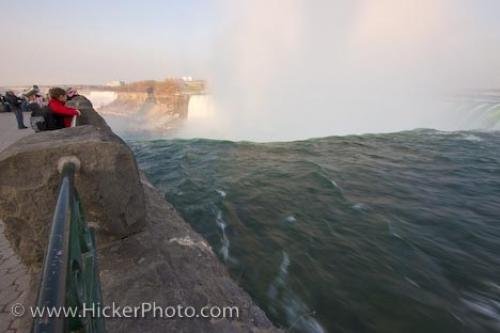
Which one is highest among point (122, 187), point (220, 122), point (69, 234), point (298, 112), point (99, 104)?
point (69, 234)

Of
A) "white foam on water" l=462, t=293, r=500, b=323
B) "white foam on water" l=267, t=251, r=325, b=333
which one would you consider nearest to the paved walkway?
"white foam on water" l=267, t=251, r=325, b=333

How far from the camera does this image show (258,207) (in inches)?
262

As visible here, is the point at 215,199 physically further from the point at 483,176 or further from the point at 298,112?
the point at 298,112

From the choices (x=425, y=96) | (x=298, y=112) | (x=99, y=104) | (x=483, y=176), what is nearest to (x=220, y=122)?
(x=298, y=112)

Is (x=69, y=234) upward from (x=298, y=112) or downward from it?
upward

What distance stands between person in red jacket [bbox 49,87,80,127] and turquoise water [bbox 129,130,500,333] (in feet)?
9.16

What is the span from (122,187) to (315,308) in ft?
8.73

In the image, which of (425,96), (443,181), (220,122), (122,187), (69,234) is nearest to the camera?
(69,234)

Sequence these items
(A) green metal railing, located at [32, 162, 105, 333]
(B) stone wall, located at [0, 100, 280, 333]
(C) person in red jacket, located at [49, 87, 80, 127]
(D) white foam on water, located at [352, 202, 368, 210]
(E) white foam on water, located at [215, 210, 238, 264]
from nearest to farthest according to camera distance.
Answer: (A) green metal railing, located at [32, 162, 105, 333]
(B) stone wall, located at [0, 100, 280, 333]
(E) white foam on water, located at [215, 210, 238, 264]
(C) person in red jacket, located at [49, 87, 80, 127]
(D) white foam on water, located at [352, 202, 368, 210]

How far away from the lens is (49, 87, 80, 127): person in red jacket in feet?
16.7

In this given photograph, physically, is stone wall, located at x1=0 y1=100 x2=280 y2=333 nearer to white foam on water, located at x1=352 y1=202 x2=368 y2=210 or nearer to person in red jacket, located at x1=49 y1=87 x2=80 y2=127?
person in red jacket, located at x1=49 y1=87 x2=80 y2=127

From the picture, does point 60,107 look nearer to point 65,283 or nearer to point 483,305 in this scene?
point 65,283

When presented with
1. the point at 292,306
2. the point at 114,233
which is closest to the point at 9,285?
the point at 114,233

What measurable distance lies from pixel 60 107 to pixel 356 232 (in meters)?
5.61
